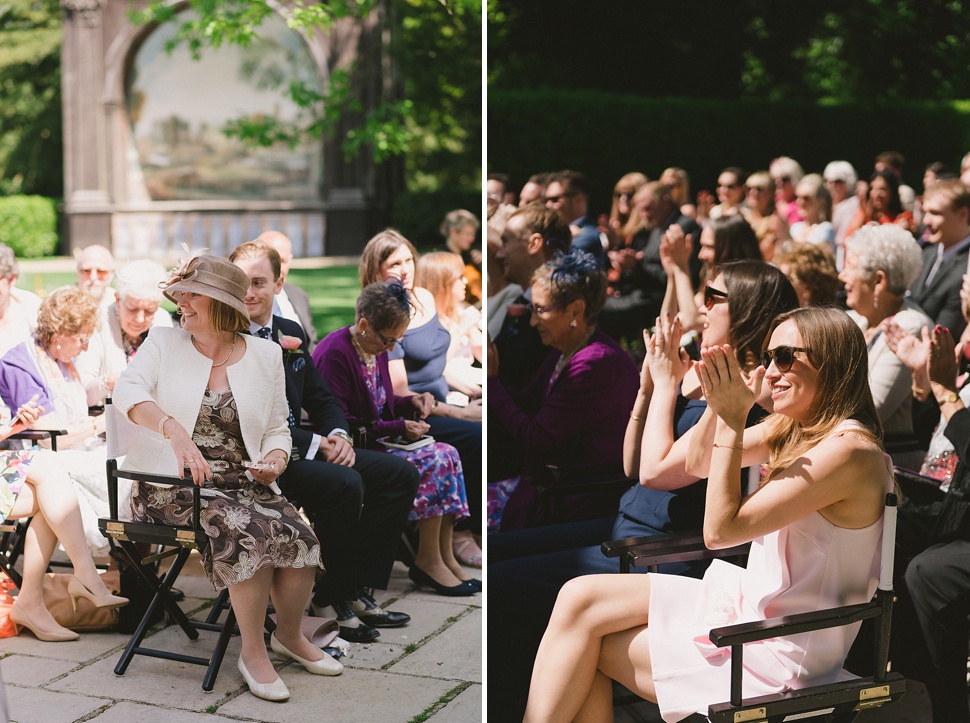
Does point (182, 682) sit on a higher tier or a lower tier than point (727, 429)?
lower

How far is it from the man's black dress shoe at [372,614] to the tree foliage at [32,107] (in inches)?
850

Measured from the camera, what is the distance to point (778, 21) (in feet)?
71.3

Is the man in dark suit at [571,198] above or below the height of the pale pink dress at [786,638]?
above

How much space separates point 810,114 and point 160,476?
18.7 meters

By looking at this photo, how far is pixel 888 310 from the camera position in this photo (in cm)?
430

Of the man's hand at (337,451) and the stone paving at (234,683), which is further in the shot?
the man's hand at (337,451)

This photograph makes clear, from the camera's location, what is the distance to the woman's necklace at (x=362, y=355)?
4453 millimetres

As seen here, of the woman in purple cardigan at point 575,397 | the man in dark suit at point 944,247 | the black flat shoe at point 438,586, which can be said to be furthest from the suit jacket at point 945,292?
the black flat shoe at point 438,586

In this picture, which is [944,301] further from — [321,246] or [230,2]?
[321,246]

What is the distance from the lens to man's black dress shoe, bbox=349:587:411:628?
4.27m

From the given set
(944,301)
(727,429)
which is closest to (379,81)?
(944,301)

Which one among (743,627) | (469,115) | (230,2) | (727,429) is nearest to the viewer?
(743,627)

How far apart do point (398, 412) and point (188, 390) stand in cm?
121

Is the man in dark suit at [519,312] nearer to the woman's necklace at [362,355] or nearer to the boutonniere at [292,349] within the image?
the woman's necklace at [362,355]
